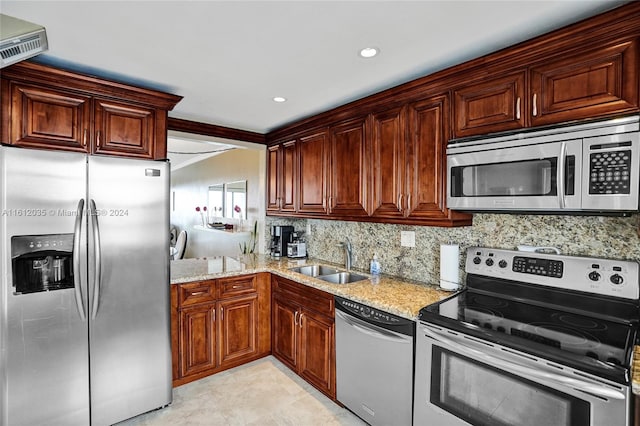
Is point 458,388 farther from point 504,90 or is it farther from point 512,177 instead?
point 504,90

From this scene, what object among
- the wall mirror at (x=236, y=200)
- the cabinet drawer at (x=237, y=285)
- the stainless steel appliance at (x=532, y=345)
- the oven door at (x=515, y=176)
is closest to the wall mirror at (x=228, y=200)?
the wall mirror at (x=236, y=200)

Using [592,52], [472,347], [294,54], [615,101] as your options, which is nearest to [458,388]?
[472,347]

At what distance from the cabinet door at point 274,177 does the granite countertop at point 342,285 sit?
639 millimetres

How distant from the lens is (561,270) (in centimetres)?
184

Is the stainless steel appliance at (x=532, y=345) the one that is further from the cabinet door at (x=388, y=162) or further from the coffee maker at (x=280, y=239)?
the coffee maker at (x=280, y=239)

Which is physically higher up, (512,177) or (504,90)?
(504,90)

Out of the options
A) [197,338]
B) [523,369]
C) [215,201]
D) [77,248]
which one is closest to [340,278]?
[197,338]

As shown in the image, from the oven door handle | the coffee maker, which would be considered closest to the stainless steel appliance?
the oven door handle

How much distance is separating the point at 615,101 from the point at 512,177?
0.53m

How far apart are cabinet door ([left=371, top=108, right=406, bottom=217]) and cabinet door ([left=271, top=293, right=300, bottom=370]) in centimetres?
118

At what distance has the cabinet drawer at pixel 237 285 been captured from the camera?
2.96 meters

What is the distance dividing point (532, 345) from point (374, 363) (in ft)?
3.24

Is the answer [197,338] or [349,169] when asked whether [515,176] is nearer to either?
[349,169]

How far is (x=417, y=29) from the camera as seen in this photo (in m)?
1.69
